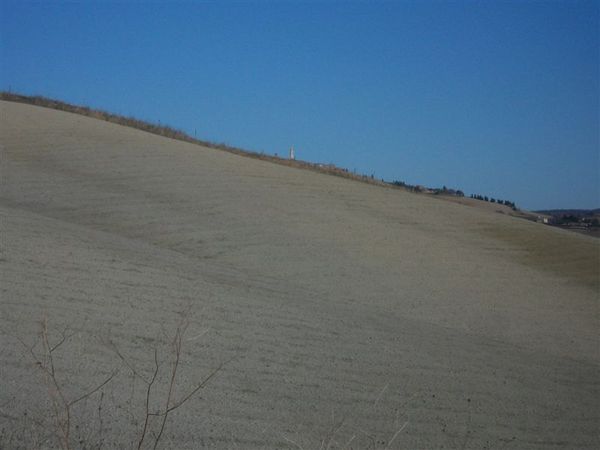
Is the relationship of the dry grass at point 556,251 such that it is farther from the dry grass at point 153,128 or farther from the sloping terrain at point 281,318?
the dry grass at point 153,128

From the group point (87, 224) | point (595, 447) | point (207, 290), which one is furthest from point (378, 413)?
point (87, 224)

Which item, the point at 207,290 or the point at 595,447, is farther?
the point at 207,290

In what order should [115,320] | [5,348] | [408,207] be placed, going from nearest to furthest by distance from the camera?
[5,348] < [115,320] < [408,207]

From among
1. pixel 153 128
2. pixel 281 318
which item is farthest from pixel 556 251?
pixel 153 128

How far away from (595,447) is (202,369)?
3453 mm

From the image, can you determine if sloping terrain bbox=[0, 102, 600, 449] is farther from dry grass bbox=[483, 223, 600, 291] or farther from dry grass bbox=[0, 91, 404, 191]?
dry grass bbox=[0, 91, 404, 191]

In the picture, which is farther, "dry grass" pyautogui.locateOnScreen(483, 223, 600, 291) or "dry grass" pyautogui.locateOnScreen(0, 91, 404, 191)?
"dry grass" pyautogui.locateOnScreen(0, 91, 404, 191)

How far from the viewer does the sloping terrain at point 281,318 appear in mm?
5738

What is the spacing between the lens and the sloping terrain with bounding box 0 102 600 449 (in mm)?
5738

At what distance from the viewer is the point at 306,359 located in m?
7.52

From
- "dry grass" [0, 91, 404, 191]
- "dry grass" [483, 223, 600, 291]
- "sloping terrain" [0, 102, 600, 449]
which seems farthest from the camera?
"dry grass" [0, 91, 404, 191]

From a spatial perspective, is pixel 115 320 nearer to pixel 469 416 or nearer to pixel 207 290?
pixel 207 290

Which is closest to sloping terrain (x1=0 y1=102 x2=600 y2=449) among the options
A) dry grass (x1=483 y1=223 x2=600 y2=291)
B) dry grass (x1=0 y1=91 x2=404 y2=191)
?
dry grass (x1=483 y1=223 x2=600 y2=291)

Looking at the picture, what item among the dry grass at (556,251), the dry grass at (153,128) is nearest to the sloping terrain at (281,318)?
the dry grass at (556,251)
